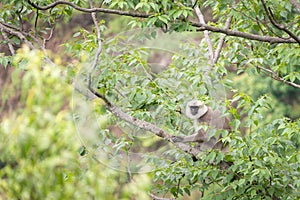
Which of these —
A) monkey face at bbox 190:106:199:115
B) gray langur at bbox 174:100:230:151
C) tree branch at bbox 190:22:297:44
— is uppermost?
tree branch at bbox 190:22:297:44

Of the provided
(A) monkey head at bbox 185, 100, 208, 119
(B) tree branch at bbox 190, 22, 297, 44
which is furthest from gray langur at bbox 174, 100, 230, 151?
(B) tree branch at bbox 190, 22, 297, 44

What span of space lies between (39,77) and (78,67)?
2.64 ft

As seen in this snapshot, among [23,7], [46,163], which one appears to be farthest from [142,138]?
[46,163]

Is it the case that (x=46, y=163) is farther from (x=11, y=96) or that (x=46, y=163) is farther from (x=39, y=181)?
(x=11, y=96)

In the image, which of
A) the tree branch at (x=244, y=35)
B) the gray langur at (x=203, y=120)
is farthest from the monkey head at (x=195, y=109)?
the tree branch at (x=244, y=35)

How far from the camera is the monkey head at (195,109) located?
2975 millimetres

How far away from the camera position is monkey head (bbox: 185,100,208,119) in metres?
2.97

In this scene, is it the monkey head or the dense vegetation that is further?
the monkey head

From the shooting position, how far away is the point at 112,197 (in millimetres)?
1901

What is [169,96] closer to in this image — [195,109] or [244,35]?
[195,109]

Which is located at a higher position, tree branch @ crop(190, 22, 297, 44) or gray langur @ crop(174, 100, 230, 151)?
tree branch @ crop(190, 22, 297, 44)

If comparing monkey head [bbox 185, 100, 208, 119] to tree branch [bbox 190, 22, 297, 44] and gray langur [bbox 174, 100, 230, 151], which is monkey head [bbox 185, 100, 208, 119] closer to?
gray langur [bbox 174, 100, 230, 151]

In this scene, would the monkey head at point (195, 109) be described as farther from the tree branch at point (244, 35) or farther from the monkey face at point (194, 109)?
the tree branch at point (244, 35)

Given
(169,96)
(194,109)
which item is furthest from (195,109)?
(169,96)
